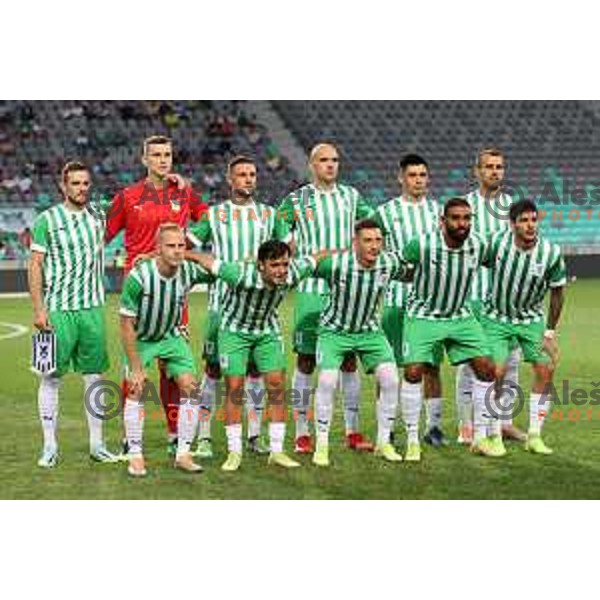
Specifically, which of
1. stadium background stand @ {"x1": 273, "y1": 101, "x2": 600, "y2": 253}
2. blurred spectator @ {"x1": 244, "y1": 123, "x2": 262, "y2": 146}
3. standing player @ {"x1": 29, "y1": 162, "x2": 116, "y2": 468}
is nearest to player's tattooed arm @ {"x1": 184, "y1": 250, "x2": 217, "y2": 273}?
standing player @ {"x1": 29, "y1": 162, "x2": 116, "y2": 468}

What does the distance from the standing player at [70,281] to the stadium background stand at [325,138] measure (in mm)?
19598

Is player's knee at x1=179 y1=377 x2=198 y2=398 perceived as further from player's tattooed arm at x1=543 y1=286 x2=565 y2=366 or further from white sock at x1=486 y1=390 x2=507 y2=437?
player's tattooed arm at x1=543 y1=286 x2=565 y2=366

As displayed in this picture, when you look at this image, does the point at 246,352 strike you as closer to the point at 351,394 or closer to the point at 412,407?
the point at 351,394

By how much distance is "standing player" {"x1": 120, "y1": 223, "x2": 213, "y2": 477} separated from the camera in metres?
7.94

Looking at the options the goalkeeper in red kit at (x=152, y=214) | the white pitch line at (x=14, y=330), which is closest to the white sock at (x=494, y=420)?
the goalkeeper in red kit at (x=152, y=214)

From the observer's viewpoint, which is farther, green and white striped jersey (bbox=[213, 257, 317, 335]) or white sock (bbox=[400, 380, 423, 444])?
white sock (bbox=[400, 380, 423, 444])

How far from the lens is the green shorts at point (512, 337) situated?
8.83 meters

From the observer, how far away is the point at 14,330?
18188mm

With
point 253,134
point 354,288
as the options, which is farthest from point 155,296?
point 253,134

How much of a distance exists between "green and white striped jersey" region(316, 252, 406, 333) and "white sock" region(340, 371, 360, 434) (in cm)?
56

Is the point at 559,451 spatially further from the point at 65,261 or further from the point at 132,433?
the point at 65,261
